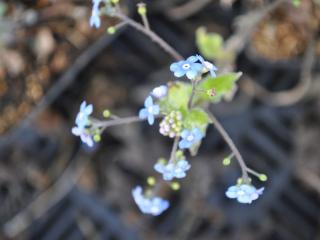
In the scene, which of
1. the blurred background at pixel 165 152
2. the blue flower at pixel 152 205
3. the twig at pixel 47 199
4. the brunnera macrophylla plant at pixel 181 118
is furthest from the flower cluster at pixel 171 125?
the twig at pixel 47 199

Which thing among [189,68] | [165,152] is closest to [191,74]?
[189,68]

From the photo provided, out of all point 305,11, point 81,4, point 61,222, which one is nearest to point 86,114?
point 81,4

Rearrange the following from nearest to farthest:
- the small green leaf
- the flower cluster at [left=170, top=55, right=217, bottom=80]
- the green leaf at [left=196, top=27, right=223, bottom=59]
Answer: the flower cluster at [left=170, top=55, right=217, bottom=80] < the small green leaf < the green leaf at [left=196, top=27, right=223, bottom=59]

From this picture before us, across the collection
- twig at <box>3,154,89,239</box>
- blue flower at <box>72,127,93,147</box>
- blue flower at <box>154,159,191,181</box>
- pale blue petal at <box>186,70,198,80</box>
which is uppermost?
pale blue petal at <box>186,70,198,80</box>

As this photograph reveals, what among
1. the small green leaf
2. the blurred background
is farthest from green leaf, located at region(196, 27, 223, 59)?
the small green leaf

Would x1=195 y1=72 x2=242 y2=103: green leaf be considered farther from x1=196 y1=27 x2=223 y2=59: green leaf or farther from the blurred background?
the blurred background

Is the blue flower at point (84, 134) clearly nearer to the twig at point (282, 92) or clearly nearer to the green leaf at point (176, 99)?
the green leaf at point (176, 99)

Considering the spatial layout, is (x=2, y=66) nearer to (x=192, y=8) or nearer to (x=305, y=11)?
(x=192, y=8)
